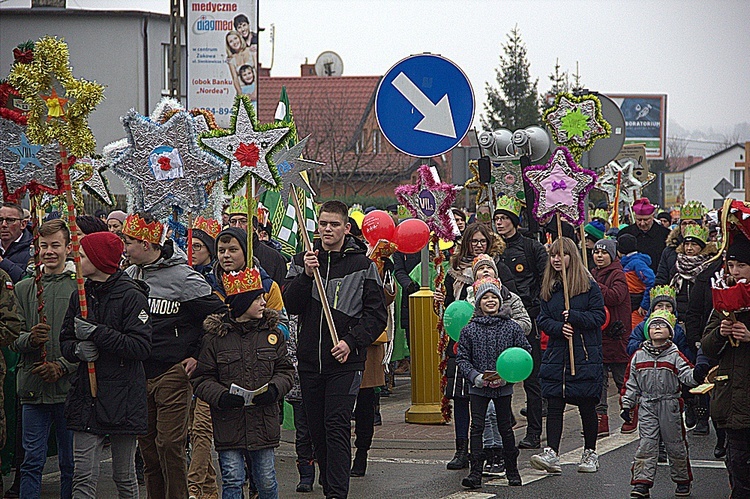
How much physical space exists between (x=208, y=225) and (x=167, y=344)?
→ 259cm

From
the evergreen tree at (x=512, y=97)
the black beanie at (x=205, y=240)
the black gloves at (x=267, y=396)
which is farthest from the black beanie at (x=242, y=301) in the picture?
the evergreen tree at (x=512, y=97)

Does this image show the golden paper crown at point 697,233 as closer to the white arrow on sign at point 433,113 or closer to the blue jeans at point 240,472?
the white arrow on sign at point 433,113

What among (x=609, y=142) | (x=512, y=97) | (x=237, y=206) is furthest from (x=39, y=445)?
(x=512, y=97)

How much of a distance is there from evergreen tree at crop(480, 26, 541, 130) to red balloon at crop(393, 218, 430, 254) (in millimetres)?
43286

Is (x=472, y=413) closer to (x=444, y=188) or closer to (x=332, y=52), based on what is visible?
(x=444, y=188)

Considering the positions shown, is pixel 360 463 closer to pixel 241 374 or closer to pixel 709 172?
pixel 241 374

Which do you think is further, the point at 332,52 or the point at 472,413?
the point at 332,52

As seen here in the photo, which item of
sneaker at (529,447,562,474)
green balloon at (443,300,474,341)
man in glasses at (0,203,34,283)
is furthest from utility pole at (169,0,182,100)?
sneaker at (529,447,562,474)

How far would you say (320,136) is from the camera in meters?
44.3

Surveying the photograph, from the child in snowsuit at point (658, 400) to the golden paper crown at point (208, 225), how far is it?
3.71 meters

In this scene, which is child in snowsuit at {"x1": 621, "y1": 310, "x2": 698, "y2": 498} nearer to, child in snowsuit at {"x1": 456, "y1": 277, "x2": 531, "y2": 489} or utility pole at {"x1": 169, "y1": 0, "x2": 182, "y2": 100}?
child in snowsuit at {"x1": 456, "y1": 277, "x2": 531, "y2": 489}

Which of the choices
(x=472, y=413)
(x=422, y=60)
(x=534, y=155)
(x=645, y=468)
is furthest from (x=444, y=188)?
(x=645, y=468)

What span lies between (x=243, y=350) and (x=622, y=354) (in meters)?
5.99

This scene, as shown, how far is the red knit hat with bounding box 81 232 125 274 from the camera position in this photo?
6.69 meters
